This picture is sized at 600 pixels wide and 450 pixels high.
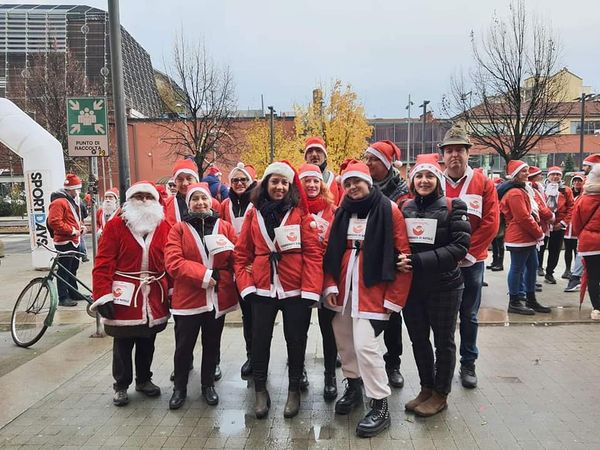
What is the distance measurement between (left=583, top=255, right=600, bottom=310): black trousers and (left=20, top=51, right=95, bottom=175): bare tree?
Answer: 22.2 m

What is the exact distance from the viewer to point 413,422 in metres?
3.50

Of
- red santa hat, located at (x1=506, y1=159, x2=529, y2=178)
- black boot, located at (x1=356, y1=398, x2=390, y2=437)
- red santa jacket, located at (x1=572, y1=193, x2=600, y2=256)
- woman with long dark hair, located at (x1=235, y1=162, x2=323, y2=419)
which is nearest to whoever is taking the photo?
black boot, located at (x1=356, y1=398, x2=390, y2=437)

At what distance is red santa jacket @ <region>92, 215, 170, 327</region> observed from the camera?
148 inches

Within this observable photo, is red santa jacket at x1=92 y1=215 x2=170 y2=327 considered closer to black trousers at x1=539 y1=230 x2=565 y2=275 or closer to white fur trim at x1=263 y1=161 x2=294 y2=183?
white fur trim at x1=263 y1=161 x2=294 y2=183

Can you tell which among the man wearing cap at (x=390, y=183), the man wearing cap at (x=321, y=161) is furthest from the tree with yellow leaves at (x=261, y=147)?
the man wearing cap at (x=390, y=183)

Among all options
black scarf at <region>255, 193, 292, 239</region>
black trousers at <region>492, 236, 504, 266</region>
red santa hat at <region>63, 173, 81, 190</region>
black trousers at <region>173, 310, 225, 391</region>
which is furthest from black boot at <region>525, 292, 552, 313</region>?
red santa hat at <region>63, 173, 81, 190</region>

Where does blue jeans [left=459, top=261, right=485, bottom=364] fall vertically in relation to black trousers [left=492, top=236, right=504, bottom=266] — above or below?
above

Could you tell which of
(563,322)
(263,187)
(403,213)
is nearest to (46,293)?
(263,187)

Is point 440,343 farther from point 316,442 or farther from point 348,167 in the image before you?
point 348,167

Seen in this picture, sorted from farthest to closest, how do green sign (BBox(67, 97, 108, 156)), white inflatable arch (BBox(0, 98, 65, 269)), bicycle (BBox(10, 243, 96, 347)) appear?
1. white inflatable arch (BBox(0, 98, 65, 269))
2. green sign (BBox(67, 97, 108, 156))
3. bicycle (BBox(10, 243, 96, 347))

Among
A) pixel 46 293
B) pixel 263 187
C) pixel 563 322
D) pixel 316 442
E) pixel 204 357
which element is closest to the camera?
pixel 316 442

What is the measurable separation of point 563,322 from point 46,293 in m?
6.52

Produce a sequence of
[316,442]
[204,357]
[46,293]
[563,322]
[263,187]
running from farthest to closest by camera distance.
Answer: [563,322]
[46,293]
[204,357]
[263,187]
[316,442]

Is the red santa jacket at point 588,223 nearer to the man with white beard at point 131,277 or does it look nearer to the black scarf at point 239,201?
the black scarf at point 239,201
